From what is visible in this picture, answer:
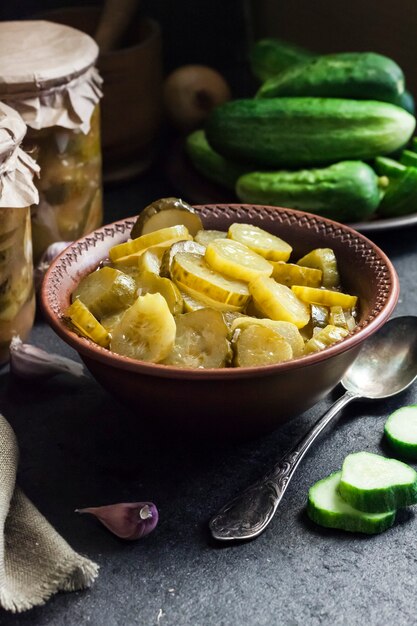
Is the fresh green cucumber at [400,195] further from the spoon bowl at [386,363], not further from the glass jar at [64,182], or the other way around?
the glass jar at [64,182]

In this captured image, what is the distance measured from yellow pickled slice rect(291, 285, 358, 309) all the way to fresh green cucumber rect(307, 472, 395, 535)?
0.86 ft

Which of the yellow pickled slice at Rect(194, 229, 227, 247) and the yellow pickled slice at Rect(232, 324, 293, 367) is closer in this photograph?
the yellow pickled slice at Rect(232, 324, 293, 367)

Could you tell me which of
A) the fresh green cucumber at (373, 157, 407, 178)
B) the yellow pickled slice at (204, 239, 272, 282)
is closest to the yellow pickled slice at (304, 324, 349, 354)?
the yellow pickled slice at (204, 239, 272, 282)

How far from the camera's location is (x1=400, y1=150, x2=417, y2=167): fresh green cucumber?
181cm

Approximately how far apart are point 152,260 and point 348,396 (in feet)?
1.12

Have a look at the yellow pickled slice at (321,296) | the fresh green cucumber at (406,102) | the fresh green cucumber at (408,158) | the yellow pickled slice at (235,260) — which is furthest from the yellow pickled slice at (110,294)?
the fresh green cucumber at (406,102)

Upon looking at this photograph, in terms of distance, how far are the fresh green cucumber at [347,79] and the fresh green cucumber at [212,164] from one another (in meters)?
0.19

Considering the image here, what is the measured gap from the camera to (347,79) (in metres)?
1.87

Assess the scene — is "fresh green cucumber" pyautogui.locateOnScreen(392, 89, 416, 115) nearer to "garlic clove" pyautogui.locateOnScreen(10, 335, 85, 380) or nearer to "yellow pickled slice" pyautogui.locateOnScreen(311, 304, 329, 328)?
"yellow pickled slice" pyautogui.locateOnScreen(311, 304, 329, 328)

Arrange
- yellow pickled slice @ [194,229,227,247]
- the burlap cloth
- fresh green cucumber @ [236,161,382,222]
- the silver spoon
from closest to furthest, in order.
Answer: the burlap cloth
the silver spoon
yellow pickled slice @ [194,229,227,247]
fresh green cucumber @ [236,161,382,222]

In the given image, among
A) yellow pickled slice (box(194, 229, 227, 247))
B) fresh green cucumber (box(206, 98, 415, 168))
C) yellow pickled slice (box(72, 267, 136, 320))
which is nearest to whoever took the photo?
yellow pickled slice (box(72, 267, 136, 320))

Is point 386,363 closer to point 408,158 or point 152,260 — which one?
point 152,260

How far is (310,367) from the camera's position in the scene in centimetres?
108

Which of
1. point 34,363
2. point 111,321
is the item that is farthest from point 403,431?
point 34,363
